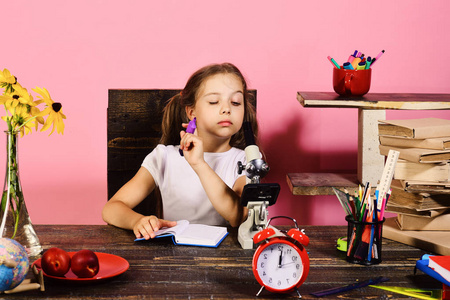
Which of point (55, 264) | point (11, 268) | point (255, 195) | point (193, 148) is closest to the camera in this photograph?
point (11, 268)

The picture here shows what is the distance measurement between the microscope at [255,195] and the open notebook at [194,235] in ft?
0.25

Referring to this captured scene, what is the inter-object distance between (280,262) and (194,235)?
0.40 m

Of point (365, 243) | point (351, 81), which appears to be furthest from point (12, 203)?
point (351, 81)

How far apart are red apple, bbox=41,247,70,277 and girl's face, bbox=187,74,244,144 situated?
0.79 metres

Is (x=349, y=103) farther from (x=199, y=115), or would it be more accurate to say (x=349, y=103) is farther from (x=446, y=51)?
(x=446, y=51)

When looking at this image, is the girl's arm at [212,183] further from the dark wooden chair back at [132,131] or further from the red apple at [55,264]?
the red apple at [55,264]

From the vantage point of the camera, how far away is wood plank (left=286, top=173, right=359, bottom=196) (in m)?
2.10

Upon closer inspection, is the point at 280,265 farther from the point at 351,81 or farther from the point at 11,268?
the point at 351,81

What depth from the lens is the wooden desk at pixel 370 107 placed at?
2.00 metres

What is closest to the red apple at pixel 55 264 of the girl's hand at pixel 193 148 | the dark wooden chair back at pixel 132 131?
the girl's hand at pixel 193 148

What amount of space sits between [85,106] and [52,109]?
3.40 feet

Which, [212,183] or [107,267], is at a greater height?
[212,183]

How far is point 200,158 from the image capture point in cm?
187

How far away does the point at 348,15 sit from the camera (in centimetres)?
254
